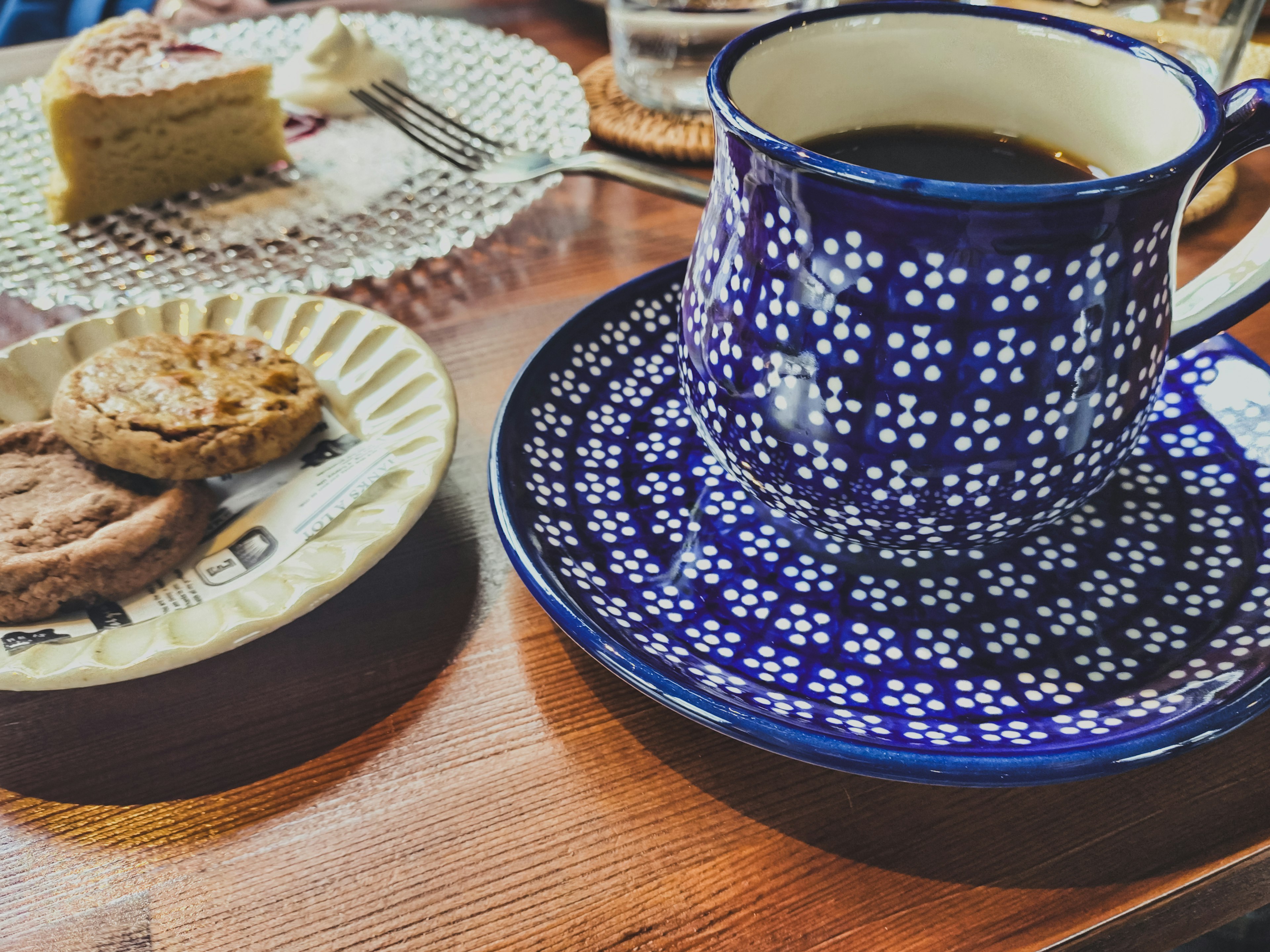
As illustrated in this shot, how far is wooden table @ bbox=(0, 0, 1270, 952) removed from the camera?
0.32 meters

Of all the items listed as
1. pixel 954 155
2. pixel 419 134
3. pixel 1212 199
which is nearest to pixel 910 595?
pixel 954 155

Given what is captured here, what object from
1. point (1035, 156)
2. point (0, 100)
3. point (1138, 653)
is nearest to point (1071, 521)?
point (1138, 653)

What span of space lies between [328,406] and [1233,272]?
1.59 ft

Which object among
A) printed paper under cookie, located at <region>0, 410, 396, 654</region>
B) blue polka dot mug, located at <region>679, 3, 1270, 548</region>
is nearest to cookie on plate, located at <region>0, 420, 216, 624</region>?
printed paper under cookie, located at <region>0, 410, 396, 654</region>

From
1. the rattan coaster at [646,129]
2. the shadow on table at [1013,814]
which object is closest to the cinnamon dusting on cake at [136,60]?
the rattan coaster at [646,129]

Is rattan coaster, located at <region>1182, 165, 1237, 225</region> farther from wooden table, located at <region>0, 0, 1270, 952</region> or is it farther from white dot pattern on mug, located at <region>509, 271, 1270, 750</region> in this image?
wooden table, located at <region>0, 0, 1270, 952</region>

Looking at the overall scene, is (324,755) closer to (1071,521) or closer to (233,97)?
(1071,521)

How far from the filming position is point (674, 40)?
946mm

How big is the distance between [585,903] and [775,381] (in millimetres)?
216

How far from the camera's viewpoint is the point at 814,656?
0.38 m

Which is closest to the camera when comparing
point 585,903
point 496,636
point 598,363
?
point 585,903

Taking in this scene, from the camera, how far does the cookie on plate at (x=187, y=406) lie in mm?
458

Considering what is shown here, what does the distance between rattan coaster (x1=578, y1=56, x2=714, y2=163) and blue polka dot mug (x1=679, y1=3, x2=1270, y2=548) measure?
17.8 inches

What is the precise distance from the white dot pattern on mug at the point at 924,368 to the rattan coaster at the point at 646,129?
522 mm
